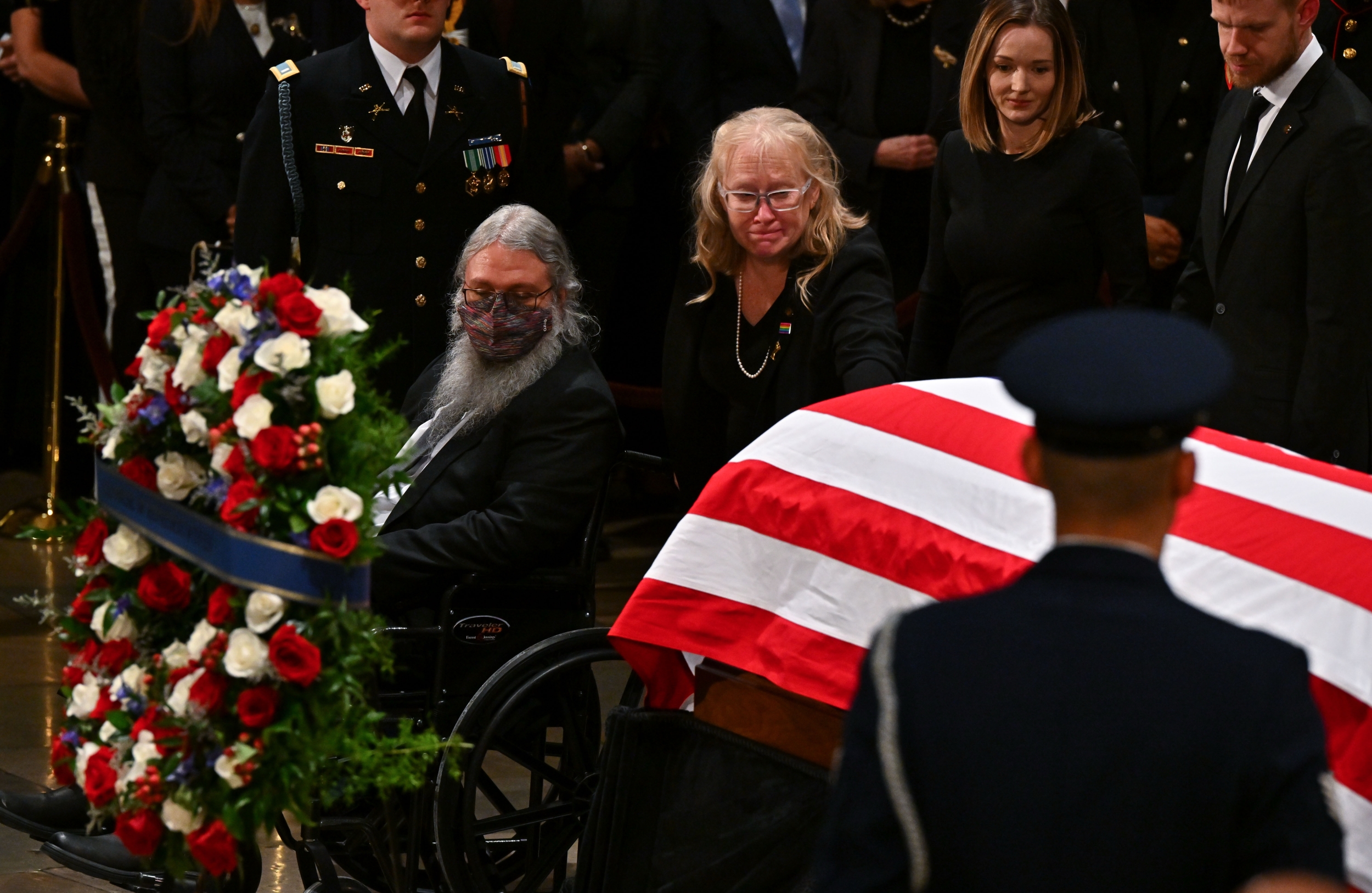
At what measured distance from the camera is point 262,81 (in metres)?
5.41

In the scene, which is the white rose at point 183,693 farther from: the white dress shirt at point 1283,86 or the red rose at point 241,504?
the white dress shirt at point 1283,86

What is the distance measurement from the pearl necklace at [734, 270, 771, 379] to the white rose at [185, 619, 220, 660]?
1.51 metres

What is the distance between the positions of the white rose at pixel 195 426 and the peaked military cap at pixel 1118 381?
131 cm

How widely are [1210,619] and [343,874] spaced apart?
98.2 inches

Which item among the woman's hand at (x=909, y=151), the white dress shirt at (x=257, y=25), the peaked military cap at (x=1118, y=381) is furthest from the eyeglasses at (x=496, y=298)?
the peaked military cap at (x=1118, y=381)

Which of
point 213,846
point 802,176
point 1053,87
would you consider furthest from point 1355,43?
point 213,846

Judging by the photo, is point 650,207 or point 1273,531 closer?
point 1273,531

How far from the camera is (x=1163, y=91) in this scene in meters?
4.75

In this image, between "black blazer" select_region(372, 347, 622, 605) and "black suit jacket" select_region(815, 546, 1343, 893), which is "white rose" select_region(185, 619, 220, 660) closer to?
"black blazer" select_region(372, 347, 622, 605)

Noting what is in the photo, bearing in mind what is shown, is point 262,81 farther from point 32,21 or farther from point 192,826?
point 192,826

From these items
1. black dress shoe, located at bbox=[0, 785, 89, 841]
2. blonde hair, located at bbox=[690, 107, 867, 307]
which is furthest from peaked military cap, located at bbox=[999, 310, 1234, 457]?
black dress shoe, located at bbox=[0, 785, 89, 841]

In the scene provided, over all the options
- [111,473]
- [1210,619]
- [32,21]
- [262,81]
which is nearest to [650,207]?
[262,81]

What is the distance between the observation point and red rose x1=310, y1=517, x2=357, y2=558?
248 cm

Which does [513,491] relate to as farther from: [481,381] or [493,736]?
[493,736]
